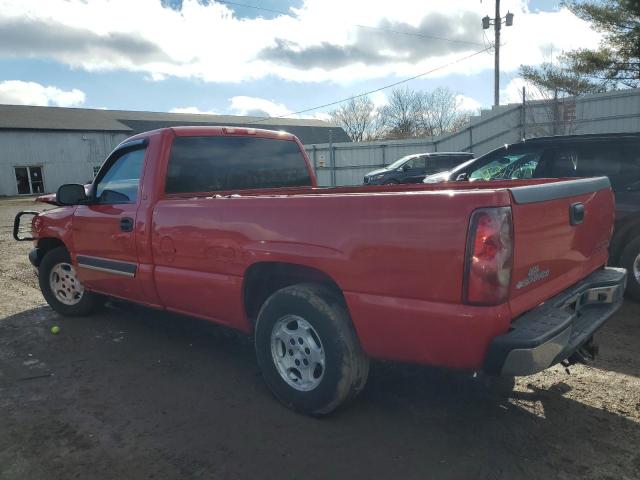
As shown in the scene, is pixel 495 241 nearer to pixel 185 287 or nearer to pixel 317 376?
pixel 317 376

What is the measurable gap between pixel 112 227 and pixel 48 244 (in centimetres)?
170

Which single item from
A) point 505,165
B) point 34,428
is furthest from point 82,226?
point 505,165

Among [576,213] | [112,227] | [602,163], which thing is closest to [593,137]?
[602,163]

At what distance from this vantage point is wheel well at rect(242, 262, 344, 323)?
10.3 ft

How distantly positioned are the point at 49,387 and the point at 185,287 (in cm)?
126

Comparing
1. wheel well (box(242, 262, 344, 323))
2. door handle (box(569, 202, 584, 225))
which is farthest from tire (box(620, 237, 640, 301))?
wheel well (box(242, 262, 344, 323))

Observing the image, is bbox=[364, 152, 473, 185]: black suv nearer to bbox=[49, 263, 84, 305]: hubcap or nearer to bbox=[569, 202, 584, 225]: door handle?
bbox=[49, 263, 84, 305]: hubcap

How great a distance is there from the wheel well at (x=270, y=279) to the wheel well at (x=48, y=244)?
119 inches

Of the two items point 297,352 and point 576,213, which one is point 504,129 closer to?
point 576,213

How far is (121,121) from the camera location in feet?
155

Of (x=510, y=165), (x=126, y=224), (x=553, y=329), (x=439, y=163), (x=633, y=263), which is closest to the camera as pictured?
(x=553, y=329)

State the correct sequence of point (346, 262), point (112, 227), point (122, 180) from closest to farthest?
point (346, 262), point (112, 227), point (122, 180)

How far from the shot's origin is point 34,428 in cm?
322

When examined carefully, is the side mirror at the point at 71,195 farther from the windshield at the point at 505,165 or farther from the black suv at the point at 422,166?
the black suv at the point at 422,166
